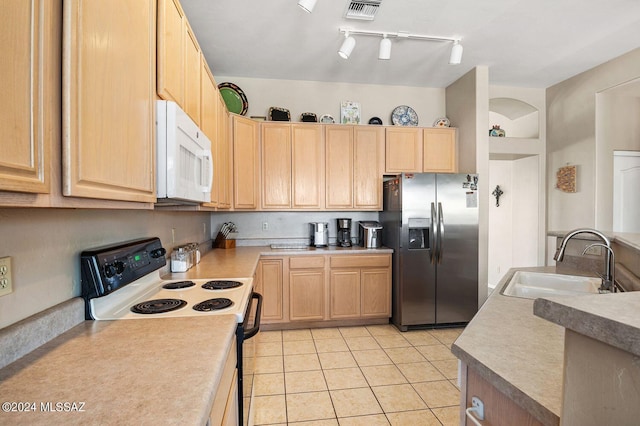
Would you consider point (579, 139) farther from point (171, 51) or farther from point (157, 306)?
point (157, 306)

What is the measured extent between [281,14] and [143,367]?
102 inches

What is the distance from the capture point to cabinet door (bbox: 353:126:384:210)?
3.64 m

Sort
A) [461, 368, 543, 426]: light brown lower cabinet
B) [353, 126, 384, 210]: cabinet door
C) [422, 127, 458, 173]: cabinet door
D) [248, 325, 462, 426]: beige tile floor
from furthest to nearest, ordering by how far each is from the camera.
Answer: [422, 127, 458, 173]: cabinet door → [353, 126, 384, 210]: cabinet door → [248, 325, 462, 426]: beige tile floor → [461, 368, 543, 426]: light brown lower cabinet

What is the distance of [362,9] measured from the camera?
2393 millimetres

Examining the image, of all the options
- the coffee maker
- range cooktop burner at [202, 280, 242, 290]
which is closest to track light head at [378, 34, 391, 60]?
the coffee maker

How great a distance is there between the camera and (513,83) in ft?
12.9

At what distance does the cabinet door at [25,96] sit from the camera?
1.76 feet

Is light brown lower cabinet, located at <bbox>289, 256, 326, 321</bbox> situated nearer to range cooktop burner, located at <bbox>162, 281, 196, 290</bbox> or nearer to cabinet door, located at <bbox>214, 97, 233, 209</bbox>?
cabinet door, located at <bbox>214, 97, 233, 209</bbox>

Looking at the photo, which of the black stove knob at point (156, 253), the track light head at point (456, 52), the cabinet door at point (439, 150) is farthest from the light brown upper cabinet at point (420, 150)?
the black stove knob at point (156, 253)

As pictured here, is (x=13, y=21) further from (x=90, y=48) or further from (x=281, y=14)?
(x=281, y=14)

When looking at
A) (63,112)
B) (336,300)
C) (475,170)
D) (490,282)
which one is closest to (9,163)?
(63,112)

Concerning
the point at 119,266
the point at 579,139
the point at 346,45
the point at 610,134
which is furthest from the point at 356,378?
the point at 610,134

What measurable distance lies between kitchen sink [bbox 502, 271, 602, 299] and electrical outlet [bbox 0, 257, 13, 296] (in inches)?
76.8

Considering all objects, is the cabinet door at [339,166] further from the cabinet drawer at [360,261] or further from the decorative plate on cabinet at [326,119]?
the cabinet drawer at [360,261]
